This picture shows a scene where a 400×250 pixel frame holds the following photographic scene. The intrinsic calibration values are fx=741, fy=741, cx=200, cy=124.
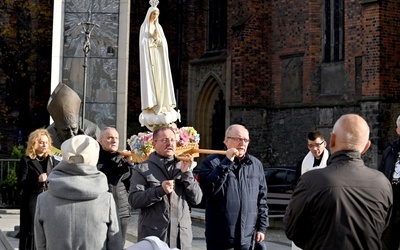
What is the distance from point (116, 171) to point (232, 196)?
4.34 feet

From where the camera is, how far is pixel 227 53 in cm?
2847

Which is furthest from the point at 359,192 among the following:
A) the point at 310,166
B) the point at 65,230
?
the point at 310,166

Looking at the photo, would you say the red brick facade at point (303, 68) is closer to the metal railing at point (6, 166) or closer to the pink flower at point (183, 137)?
the metal railing at point (6, 166)

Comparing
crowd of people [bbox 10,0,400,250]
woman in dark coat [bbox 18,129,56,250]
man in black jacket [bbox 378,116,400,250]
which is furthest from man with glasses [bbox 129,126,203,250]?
man in black jacket [bbox 378,116,400,250]

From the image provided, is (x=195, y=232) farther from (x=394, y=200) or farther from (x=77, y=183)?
(x=77, y=183)

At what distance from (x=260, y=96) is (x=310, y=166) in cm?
1836

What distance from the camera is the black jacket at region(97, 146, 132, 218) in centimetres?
722

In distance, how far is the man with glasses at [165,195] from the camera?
596 cm

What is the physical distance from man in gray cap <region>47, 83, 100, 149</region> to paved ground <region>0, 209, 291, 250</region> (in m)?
2.16

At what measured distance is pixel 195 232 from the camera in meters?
14.2

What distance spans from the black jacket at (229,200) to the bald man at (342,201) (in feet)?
6.21

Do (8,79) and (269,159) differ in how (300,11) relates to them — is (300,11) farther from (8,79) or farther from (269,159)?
(8,79)

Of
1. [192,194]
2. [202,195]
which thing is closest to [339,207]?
[192,194]

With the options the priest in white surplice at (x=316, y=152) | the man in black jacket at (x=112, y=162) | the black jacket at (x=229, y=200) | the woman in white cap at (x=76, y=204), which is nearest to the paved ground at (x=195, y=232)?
the priest in white surplice at (x=316, y=152)
